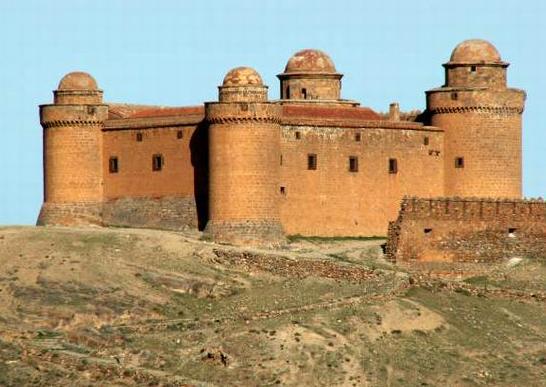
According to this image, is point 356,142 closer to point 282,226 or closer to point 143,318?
point 282,226

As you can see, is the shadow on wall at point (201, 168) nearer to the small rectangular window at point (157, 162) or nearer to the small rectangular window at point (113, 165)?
the small rectangular window at point (157, 162)

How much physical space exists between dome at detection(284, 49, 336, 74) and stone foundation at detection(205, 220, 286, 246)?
429 inches

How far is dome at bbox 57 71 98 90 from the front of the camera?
8775 cm

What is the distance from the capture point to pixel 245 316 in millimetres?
71812

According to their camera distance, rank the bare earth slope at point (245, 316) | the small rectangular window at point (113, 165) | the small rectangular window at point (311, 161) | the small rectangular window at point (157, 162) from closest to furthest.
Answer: the bare earth slope at point (245, 316) → the small rectangular window at point (311, 161) → the small rectangular window at point (157, 162) → the small rectangular window at point (113, 165)

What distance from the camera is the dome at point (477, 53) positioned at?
290ft

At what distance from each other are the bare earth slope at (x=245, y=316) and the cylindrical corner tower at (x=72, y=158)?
6020 mm

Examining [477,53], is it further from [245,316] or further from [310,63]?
[245,316]

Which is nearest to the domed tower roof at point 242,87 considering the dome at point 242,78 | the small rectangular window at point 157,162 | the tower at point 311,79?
the dome at point 242,78

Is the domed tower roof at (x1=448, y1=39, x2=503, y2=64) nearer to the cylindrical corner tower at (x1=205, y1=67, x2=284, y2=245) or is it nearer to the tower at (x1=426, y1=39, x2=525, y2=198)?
the tower at (x1=426, y1=39, x2=525, y2=198)

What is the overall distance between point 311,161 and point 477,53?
791 cm

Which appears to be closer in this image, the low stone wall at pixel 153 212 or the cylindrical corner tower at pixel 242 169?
the cylindrical corner tower at pixel 242 169

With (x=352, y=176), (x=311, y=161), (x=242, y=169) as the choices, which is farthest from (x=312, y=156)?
(x=242, y=169)

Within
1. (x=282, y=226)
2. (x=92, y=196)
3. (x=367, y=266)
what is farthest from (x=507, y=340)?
(x=92, y=196)
